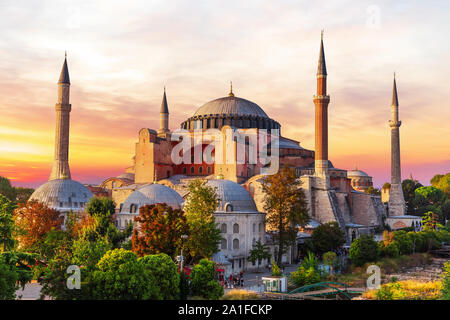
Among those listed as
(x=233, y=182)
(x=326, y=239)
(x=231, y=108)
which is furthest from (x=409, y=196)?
(x=233, y=182)

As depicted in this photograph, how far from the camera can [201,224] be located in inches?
958

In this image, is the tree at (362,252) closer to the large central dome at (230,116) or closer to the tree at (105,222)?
the tree at (105,222)

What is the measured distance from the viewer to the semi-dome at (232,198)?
28.4m

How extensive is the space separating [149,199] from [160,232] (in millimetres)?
8958

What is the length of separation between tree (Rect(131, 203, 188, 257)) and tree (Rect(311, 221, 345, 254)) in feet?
41.0

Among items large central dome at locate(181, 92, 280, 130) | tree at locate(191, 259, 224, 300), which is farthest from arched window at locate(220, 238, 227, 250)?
large central dome at locate(181, 92, 280, 130)

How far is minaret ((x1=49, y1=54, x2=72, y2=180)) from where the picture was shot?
128 feet

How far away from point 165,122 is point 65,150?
42.9ft

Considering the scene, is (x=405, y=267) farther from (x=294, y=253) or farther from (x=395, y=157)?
(x=395, y=157)

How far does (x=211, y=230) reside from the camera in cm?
2436

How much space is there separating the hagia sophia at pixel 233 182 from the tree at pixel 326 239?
1644 mm

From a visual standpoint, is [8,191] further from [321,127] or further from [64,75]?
[321,127]

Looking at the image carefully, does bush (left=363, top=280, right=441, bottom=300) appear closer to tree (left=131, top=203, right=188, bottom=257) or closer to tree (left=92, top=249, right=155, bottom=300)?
tree (left=92, top=249, right=155, bottom=300)
